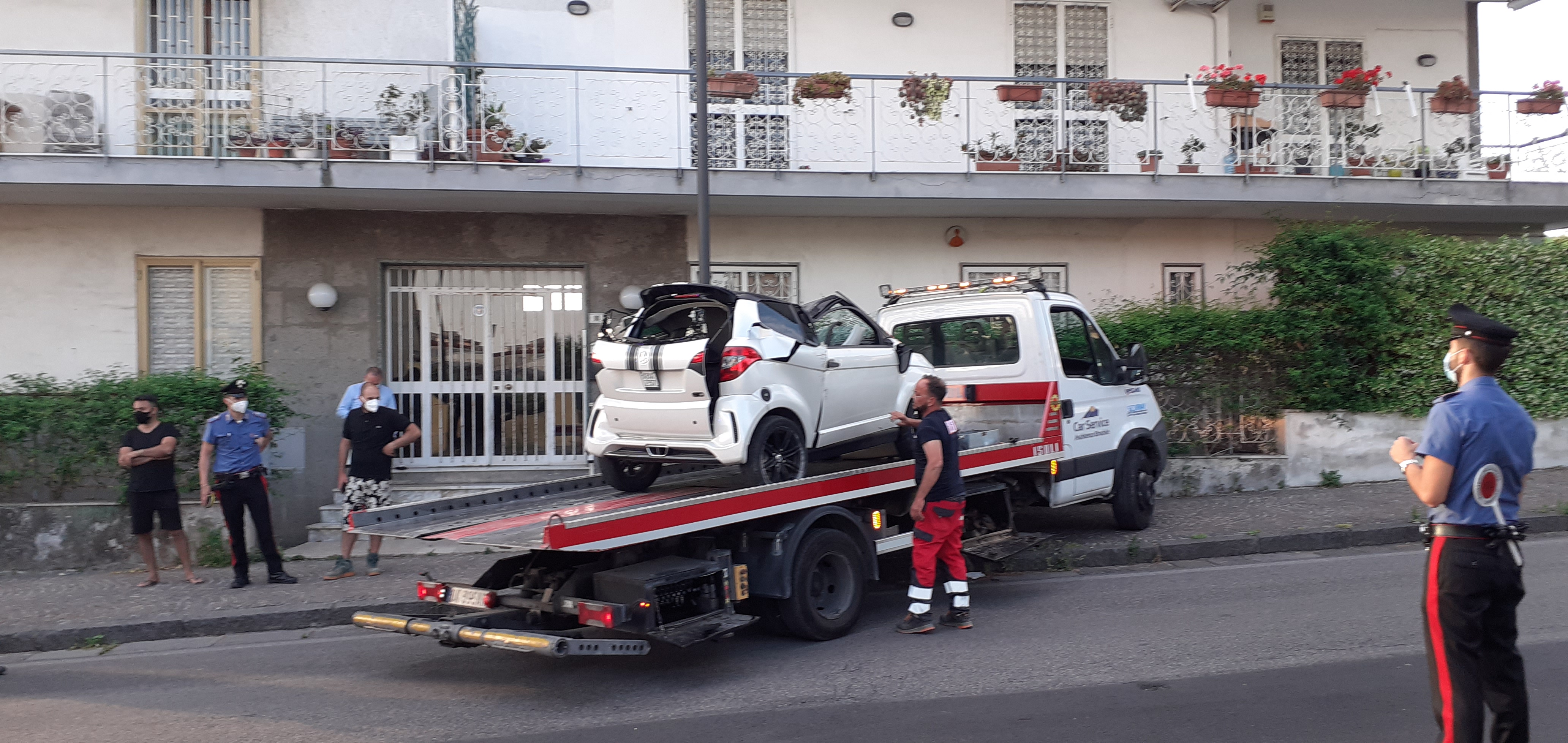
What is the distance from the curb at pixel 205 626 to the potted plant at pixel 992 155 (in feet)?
26.1

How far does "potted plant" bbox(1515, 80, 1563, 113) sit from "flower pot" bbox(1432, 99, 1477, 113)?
2.46ft

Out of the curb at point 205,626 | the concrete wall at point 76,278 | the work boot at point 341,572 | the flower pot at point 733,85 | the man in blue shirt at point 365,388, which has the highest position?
the flower pot at point 733,85

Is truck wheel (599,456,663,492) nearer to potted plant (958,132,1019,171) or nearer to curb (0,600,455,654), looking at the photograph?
curb (0,600,455,654)

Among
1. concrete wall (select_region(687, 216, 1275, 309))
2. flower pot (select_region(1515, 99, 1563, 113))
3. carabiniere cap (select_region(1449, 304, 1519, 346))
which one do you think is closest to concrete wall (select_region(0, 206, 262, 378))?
concrete wall (select_region(687, 216, 1275, 309))

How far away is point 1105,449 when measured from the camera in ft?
30.9

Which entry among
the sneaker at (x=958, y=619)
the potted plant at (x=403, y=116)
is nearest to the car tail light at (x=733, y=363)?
the sneaker at (x=958, y=619)

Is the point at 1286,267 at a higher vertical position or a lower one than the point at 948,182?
lower

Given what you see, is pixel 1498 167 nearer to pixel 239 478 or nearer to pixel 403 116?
pixel 403 116

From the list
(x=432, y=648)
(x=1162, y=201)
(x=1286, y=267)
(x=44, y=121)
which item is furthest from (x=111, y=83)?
(x=1286, y=267)

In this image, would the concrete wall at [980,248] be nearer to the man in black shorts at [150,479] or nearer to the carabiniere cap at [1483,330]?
the man in black shorts at [150,479]

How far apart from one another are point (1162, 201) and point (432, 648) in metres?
9.64

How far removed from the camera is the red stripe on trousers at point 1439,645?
3.82 meters

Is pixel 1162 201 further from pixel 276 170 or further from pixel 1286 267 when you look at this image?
pixel 276 170

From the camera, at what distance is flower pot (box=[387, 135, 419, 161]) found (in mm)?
11070
